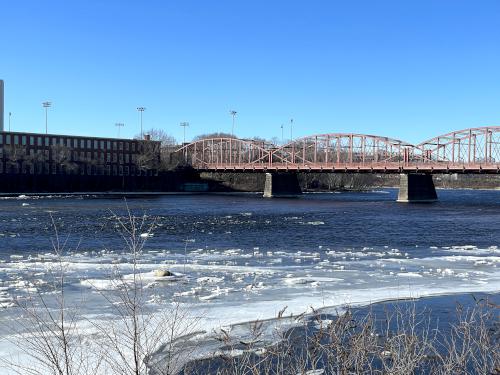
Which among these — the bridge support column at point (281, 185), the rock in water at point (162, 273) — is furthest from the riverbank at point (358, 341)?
the bridge support column at point (281, 185)

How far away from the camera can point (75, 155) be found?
135 metres

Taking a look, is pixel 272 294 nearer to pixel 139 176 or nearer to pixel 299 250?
pixel 299 250

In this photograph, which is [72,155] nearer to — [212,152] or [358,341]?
[212,152]

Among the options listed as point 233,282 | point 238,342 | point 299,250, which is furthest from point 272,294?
point 299,250

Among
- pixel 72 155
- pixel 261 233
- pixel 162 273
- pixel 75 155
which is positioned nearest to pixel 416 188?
pixel 261 233

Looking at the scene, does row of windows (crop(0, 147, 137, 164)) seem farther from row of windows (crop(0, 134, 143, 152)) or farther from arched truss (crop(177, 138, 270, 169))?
arched truss (crop(177, 138, 270, 169))

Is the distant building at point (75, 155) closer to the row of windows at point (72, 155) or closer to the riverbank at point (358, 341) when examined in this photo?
the row of windows at point (72, 155)

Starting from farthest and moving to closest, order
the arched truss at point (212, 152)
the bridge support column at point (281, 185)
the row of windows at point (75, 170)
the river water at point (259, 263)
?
the arched truss at point (212, 152) → the row of windows at point (75, 170) → the bridge support column at point (281, 185) → the river water at point (259, 263)

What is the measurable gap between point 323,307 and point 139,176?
13027 cm

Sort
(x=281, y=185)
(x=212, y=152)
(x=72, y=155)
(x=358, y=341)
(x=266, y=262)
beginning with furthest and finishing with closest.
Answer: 1. (x=212, y=152)
2. (x=72, y=155)
3. (x=281, y=185)
4. (x=266, y=262)
5. (x=358, y=341)

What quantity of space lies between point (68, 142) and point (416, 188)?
7518 cm

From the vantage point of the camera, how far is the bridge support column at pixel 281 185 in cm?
12256

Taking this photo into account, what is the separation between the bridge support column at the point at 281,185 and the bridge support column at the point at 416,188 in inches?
1031

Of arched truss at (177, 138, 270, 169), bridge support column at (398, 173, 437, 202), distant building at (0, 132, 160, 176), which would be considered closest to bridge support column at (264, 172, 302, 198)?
arched truss at (177, 138, 270, 169)
